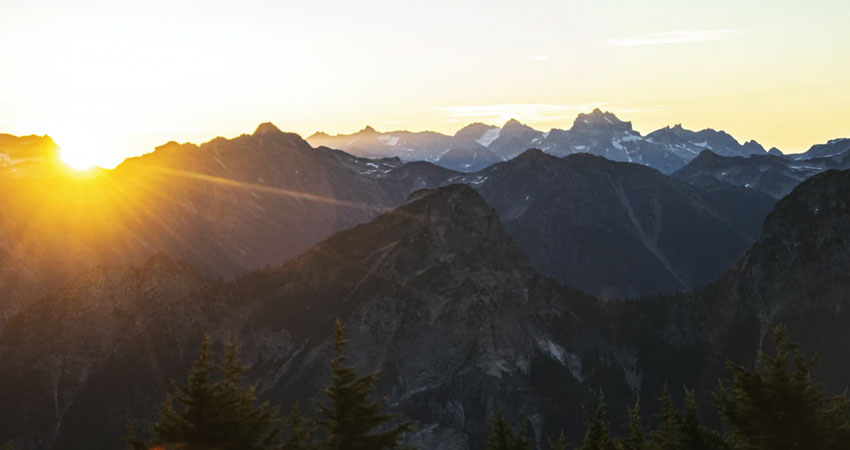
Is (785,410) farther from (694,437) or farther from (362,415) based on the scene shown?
(362,415)

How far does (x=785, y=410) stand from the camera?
112ft

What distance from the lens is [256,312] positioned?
583 ft

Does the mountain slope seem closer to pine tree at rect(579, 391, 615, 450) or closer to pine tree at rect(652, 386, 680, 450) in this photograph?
pine tree at rect(579, 391, 615, 450)

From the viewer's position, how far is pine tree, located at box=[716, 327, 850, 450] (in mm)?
33969

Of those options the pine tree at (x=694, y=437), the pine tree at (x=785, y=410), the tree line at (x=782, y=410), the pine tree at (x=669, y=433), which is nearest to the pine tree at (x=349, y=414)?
the tree line at (x=782, y=410)

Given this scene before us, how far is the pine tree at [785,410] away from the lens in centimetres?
3397

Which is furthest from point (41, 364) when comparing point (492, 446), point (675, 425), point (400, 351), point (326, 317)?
point (675, 425)

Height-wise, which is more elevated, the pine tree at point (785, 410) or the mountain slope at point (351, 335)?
the pine tree at point (785, 410)

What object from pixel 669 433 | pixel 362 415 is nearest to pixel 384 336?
pixel 669 433

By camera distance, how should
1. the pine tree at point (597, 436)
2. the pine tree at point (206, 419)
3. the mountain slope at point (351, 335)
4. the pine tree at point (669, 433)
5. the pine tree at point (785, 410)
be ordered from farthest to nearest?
the mountain slope at point (351, 335) < the pine tree at point (597, 436) < the pine tree at point (669, 433) < the pine tree at point (785, 410) < the pine tree at point (206, 419)

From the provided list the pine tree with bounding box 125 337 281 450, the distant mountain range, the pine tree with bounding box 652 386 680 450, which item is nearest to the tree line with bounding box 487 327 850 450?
the pine tree with bounding box 652 386 680 450

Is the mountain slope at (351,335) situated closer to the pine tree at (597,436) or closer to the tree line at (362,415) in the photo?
the pine tree at (597,436)

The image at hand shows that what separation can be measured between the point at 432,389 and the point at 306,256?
4647 centimetres

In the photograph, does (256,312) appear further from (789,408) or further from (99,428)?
(789,408)
